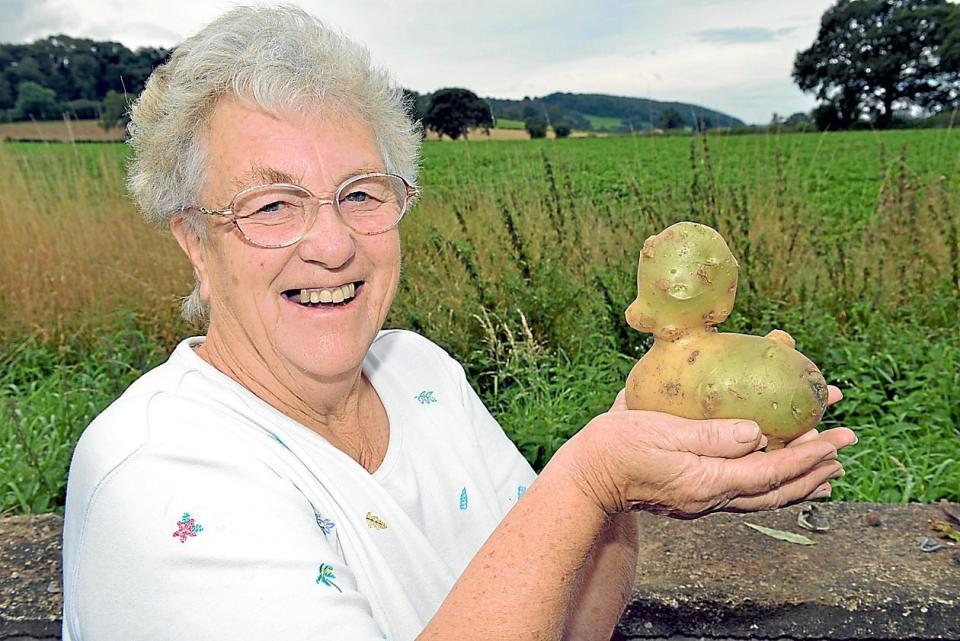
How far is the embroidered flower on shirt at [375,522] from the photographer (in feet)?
4.91

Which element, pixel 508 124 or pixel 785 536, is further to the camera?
pixel 508 124

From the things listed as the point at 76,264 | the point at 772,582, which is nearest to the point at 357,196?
the point at 772,582

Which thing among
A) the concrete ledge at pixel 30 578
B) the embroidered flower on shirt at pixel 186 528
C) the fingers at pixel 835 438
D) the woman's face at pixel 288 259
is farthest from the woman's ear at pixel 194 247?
the concrete ledge at pixel 30 578

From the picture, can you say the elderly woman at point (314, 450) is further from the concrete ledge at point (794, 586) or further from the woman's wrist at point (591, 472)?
the concrete ledge at point (794, 586)

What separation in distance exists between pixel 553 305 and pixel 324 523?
3.03m

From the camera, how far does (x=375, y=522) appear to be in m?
1.51

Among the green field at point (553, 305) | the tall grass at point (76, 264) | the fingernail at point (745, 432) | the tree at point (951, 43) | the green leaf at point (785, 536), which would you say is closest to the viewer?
the fingernail at point (745, 432)

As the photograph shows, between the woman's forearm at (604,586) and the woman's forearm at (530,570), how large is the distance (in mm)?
460

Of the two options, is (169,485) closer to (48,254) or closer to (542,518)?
(542,518)

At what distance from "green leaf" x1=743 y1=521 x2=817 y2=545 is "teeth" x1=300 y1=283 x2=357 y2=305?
5.17 feet

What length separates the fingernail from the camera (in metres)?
1.30

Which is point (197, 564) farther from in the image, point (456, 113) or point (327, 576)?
point (456, 113)

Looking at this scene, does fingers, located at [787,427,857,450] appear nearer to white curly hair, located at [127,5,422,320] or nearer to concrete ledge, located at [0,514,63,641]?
white curly hair, located at [127,5,422,320]

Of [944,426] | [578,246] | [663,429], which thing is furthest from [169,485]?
[578,246]
